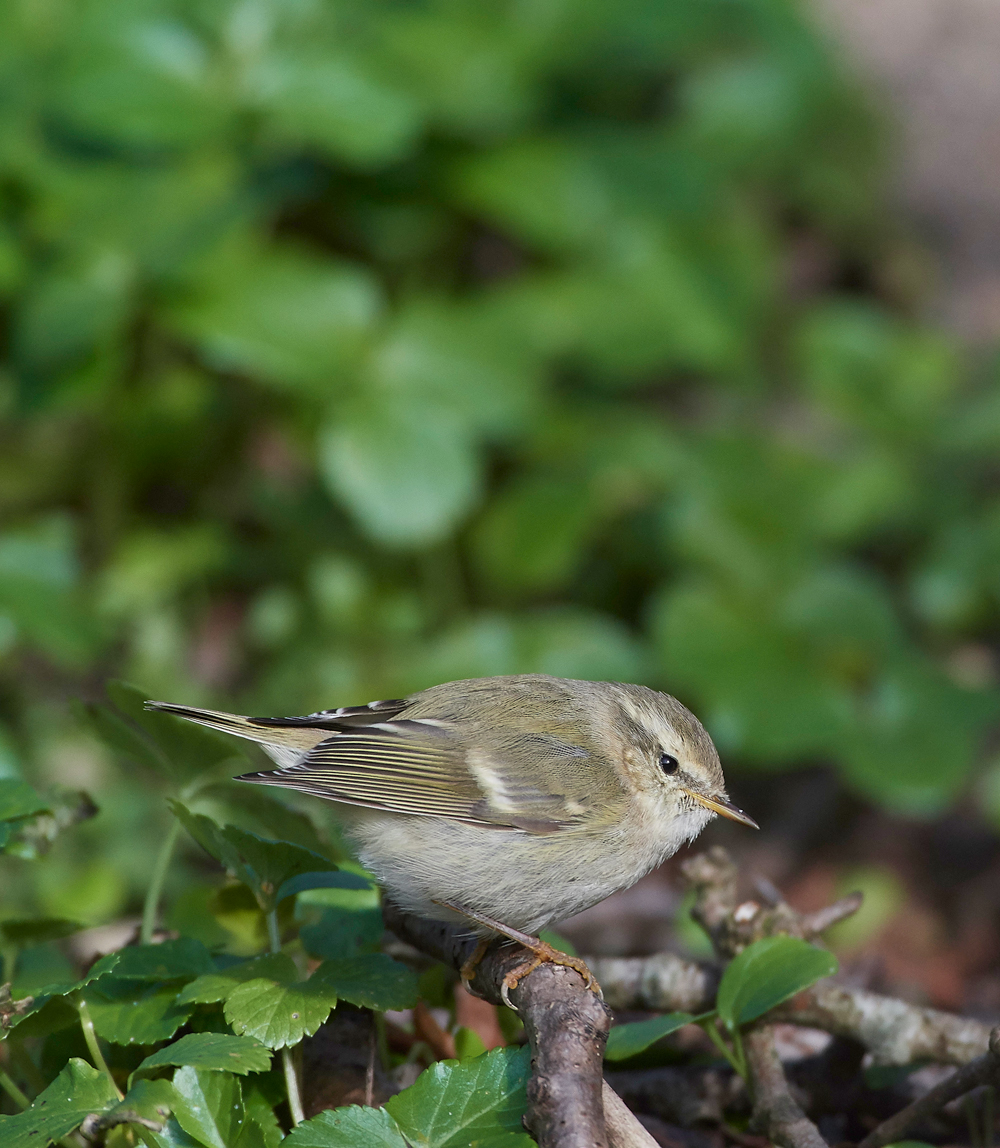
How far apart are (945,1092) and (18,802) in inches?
51.2

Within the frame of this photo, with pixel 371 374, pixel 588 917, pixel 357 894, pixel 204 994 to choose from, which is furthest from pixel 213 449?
pixel 204 994

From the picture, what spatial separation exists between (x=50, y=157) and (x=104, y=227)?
1.54 ft

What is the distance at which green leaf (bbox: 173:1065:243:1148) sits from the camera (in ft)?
5.02

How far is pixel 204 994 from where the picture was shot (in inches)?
63.3

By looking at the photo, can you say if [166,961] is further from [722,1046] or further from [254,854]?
[722,1046]

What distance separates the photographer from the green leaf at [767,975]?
67.2 inches

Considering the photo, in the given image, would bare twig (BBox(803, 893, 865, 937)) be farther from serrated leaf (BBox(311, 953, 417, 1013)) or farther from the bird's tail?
the bird's tail

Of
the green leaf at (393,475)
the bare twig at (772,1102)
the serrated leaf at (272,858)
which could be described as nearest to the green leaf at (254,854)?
the serrated leaf at (272,858)

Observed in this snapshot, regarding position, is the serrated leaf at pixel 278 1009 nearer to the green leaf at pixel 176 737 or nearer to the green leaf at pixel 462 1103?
the green leaf at pixel 462 1103

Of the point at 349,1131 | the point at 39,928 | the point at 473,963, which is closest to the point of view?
the point at 349,1131

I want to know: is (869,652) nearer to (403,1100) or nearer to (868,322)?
(868,322)

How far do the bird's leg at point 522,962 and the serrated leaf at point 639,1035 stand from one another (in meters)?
0.06

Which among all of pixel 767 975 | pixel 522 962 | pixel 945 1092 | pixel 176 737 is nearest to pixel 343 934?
pixel 522 962

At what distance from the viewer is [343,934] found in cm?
193
